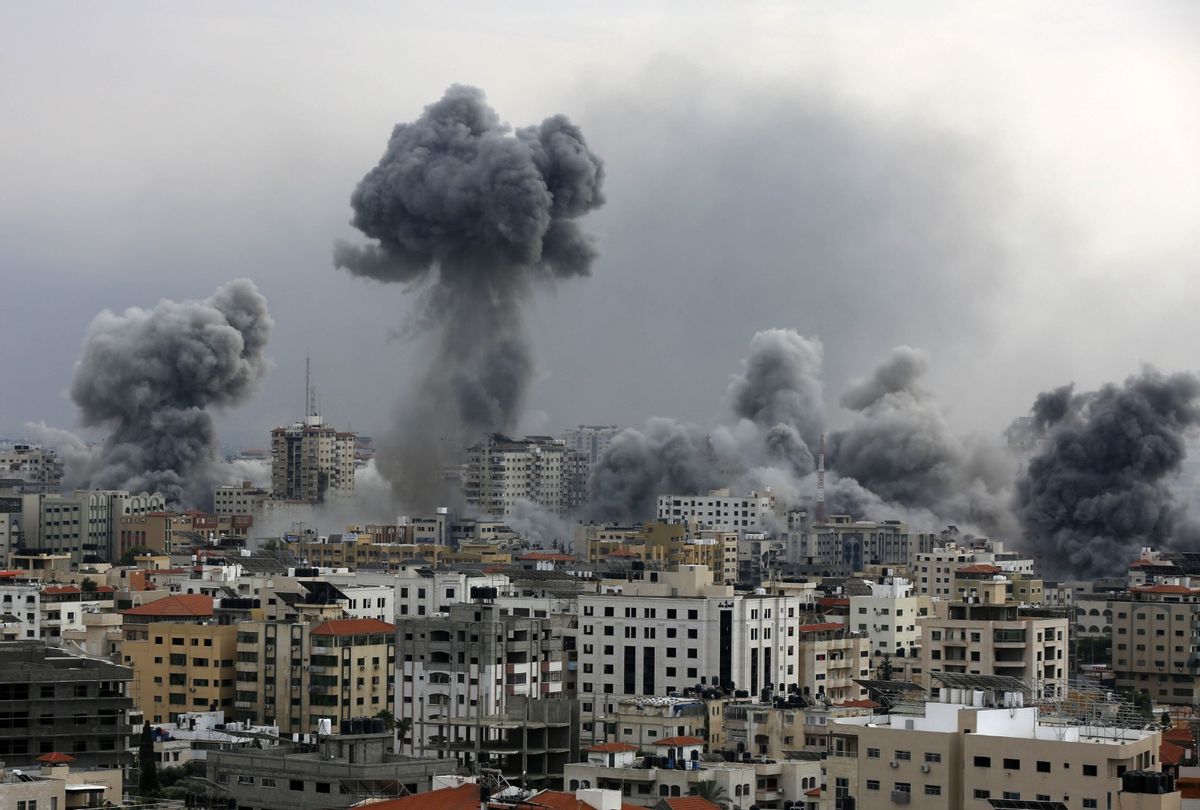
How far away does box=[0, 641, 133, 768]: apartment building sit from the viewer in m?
43.4

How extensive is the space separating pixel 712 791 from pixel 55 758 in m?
10.2

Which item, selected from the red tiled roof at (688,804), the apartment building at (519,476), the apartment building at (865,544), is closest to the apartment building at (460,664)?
the red tiled roof at (688,804)

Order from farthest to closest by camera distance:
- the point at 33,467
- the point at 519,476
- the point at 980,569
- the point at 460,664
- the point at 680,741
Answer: the point at 33,467 → the point at 519,476 → the point at 980,569 → the point at 460,664 → the point at 680,741

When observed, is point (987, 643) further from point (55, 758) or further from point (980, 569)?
point (980, 569)

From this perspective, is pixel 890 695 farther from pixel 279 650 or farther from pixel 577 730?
pixel 279 650

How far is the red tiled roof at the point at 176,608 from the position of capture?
2511 inches

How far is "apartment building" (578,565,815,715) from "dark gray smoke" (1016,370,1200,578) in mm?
49851

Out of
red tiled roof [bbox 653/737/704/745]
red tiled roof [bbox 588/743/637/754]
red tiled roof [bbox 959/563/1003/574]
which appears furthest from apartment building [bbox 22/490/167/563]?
A: red tiled roof [bbox 588/743/637/754]

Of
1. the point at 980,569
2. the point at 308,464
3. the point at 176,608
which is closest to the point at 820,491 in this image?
the point at 308,464

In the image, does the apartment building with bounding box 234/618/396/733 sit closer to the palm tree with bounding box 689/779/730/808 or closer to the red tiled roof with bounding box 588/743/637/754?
the red tiled roof with bounding box 588/743/637/754

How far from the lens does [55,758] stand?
131 feet

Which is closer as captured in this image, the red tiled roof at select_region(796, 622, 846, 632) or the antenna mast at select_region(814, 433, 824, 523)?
the red tiled roof at select_region(796, 622, 846, 632)

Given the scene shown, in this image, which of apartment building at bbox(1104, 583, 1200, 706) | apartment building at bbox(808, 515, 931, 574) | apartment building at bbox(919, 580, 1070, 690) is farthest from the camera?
apartment building at bbox(808, 515, 931, 574)

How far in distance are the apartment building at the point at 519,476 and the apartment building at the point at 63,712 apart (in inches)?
3329
